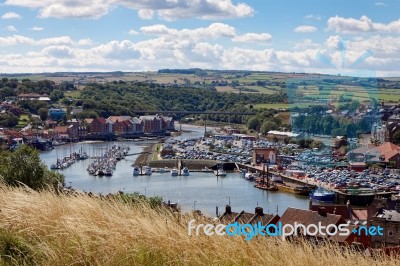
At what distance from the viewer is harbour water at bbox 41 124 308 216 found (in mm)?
13305

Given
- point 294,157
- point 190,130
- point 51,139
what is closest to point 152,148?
point 51,139

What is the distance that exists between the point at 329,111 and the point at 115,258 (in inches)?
198

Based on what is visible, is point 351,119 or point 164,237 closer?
point 164,237

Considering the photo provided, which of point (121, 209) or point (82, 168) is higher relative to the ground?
point (121, 209)

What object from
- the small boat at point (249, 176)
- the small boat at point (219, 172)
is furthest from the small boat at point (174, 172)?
the small boat at point (249, 176)

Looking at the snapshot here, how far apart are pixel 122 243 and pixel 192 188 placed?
14.6 metres

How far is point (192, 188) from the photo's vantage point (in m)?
16.2

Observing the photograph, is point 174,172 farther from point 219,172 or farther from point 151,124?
point 151,124

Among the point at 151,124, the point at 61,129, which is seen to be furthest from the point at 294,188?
the point at 151,124

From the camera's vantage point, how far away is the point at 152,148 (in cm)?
2711

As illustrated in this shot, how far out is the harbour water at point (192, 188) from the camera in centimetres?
1330

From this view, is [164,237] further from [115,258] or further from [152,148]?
[152,148]

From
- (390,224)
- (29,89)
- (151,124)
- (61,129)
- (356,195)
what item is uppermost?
(390,224)

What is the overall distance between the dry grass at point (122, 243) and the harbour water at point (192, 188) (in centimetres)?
939
